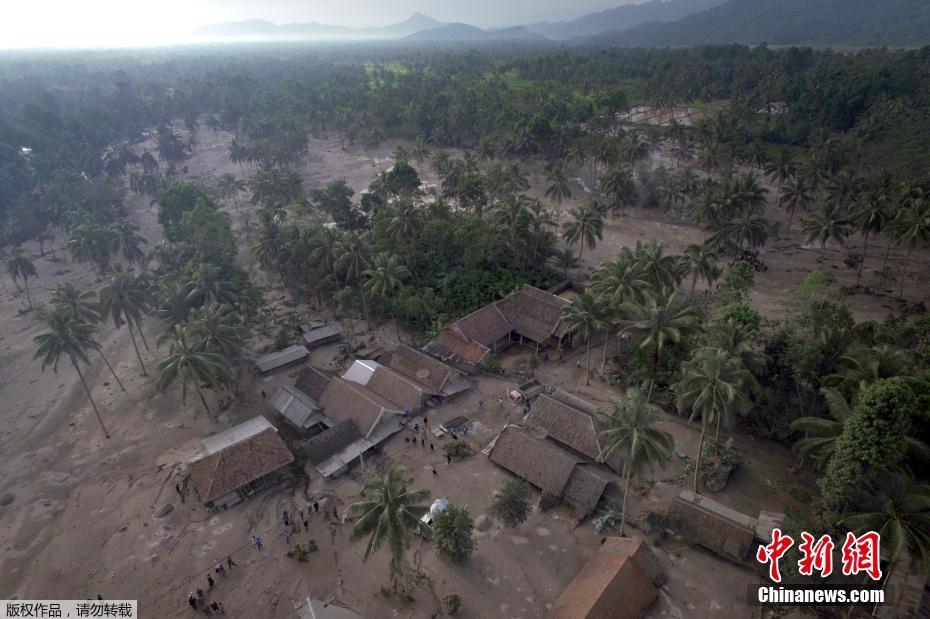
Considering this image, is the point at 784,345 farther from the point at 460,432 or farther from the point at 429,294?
the point at 429,294

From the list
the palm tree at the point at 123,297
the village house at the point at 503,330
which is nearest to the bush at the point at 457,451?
the village house at the point at 503,330

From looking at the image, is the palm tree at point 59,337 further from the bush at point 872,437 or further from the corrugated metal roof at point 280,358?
the bush at point 872,437

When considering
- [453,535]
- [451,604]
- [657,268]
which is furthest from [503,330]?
[451,604]

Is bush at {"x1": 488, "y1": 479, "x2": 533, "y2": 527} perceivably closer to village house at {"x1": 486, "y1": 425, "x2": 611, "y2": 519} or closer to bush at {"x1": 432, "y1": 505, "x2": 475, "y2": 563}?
bush at {"x1": 432, "y1": 505, "x2": 475, "y2": 563}

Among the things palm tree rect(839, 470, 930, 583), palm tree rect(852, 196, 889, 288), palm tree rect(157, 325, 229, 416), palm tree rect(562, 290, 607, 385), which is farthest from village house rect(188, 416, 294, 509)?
palm tree rect(852, 196, 889, 288)

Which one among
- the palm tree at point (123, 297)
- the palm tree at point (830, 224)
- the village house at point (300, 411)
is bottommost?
the village house at point (300, 411)

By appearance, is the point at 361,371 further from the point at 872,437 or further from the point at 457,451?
the point at 872,437

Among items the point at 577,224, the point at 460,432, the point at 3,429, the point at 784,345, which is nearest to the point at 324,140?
the point at 577,224
